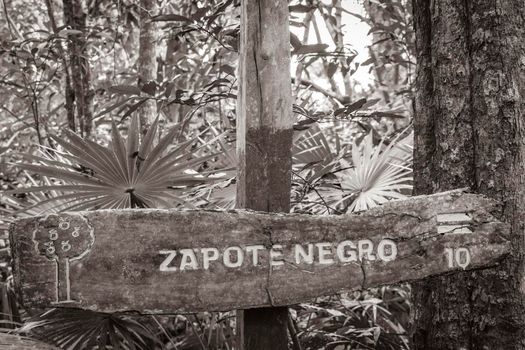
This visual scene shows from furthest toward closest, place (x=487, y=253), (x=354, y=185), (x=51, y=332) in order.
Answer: (x=354, y=185) → (x=51, y=332) → (x=487, y=253)

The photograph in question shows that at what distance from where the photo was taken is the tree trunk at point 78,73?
11.2 ft

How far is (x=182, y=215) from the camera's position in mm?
1293

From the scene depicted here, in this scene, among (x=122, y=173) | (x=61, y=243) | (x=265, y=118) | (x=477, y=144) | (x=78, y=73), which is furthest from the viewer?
(x=78, y=73)

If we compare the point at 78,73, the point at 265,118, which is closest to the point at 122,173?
the point at 265,118

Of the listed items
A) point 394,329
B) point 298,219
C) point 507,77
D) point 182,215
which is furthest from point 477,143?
point 394,329

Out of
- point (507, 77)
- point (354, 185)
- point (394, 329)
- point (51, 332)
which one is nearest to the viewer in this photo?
point (507, 77)

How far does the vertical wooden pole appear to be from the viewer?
1.43 metres

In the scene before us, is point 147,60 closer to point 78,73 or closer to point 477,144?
point 78,73

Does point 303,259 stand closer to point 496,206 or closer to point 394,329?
point 496,206

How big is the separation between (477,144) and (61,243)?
1.17 m

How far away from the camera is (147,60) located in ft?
12.0

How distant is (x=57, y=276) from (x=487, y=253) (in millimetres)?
1034

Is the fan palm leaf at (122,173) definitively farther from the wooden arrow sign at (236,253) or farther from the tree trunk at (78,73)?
the tree trunk at (78,73)

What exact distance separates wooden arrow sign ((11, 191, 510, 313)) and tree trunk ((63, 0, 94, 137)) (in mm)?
2198
